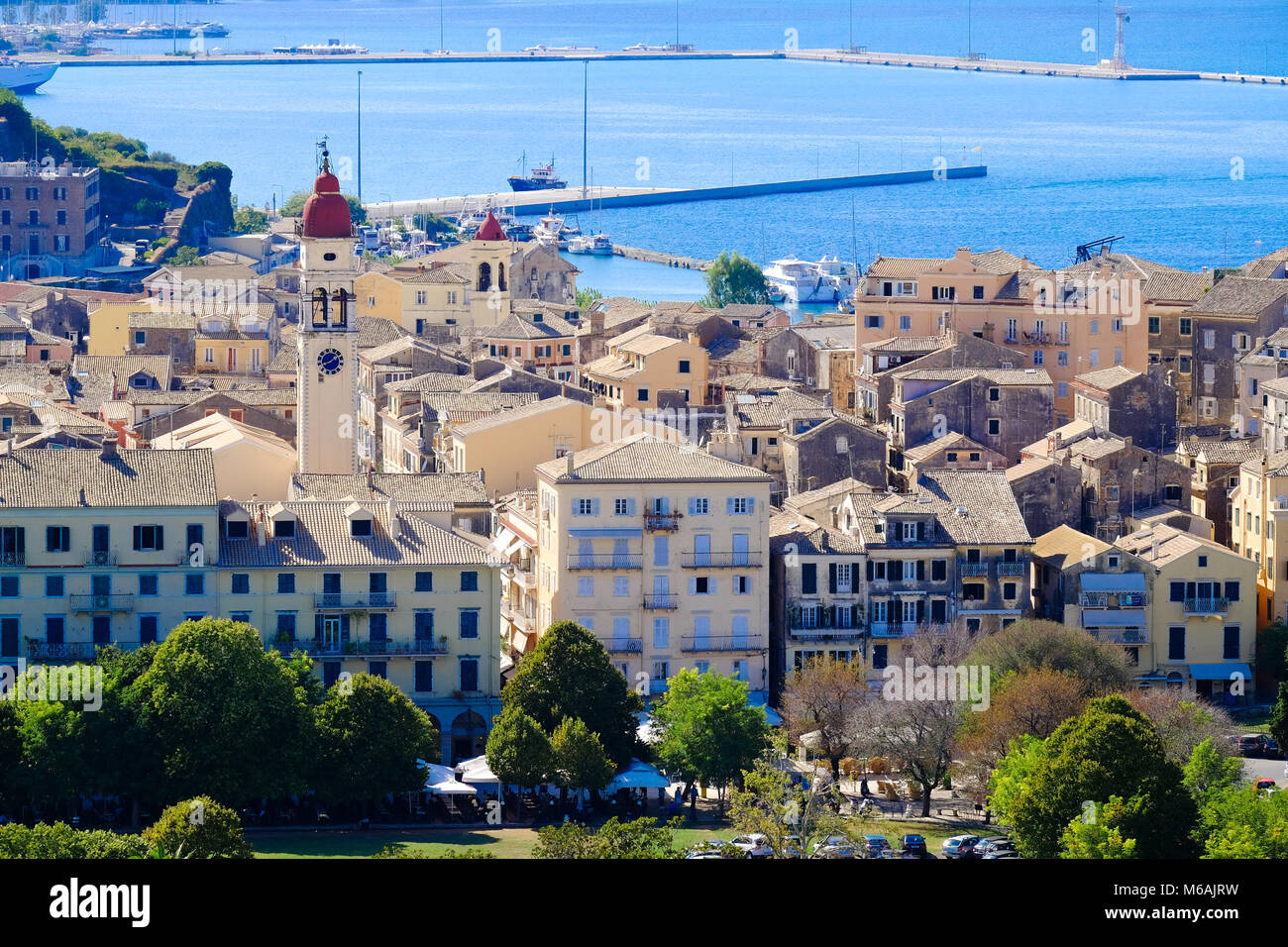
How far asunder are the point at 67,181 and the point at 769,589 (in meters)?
66.0

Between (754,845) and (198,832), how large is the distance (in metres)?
6.31

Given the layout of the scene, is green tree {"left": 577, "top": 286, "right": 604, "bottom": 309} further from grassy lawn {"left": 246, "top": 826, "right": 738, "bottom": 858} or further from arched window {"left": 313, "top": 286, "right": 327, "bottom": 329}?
grassy lawn {"left": 246, "top": 826, "right": 738, "bottom": 858}

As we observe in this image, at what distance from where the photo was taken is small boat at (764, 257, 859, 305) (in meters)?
113

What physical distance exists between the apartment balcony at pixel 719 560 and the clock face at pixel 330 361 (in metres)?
12.6

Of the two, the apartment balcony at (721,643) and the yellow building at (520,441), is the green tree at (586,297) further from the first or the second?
the apartment balcony at (721,643)

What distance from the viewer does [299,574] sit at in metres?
38.1

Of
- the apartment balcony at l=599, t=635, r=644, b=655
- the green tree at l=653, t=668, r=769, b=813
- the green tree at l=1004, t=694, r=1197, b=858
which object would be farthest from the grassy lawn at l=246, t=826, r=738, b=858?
the apartment balcony at l=599, t=635, r=644, b=655

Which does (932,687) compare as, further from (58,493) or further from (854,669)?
(58,493)

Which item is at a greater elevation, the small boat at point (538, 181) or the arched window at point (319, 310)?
the small boat at point (538, 181)

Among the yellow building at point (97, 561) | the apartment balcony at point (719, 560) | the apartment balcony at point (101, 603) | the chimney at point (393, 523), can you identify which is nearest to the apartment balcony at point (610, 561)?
the apartment balcony at point (719, 560)

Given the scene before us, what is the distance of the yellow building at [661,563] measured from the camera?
41156 millimetres

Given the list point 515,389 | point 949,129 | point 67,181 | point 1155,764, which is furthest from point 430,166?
point 1155,764

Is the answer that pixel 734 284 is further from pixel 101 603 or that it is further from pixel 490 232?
pixel 101 603

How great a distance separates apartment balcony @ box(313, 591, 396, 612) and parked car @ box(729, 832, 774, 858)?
816cm
